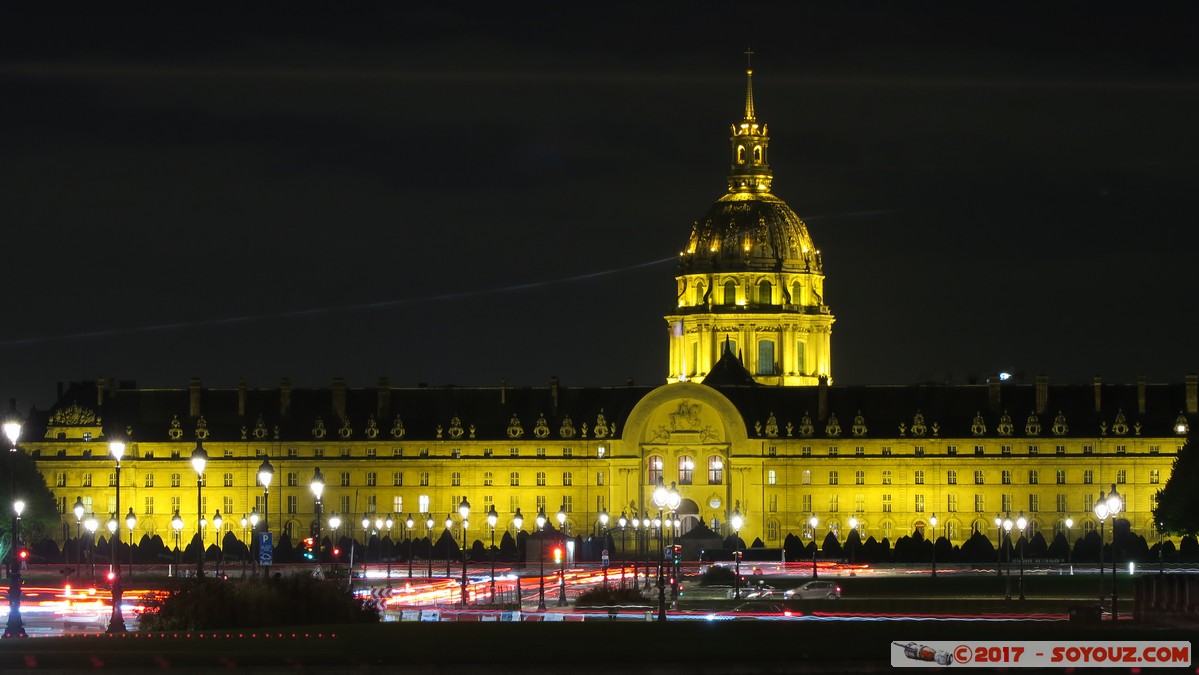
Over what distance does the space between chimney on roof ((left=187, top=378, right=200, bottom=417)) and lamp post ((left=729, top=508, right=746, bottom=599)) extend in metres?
32.8

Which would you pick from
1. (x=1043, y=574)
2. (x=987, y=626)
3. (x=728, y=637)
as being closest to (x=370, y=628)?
(x=728, y=637)

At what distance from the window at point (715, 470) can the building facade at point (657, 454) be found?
82 mm

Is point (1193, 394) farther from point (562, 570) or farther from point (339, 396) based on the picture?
point (562, 570)

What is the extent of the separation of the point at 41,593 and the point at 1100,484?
95.5 metres

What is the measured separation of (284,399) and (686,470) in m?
24.6

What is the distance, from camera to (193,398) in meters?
190

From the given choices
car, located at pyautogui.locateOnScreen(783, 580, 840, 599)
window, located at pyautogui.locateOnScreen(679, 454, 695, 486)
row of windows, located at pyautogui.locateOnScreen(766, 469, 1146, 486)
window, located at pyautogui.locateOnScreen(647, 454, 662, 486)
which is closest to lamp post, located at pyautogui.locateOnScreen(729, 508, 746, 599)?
car, located at pyautogui.locateOnScreen(783, 580, 840, 599)

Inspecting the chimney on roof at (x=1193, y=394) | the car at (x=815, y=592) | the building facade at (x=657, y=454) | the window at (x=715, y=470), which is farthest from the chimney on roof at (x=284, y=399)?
the car at (x=815, y=592)

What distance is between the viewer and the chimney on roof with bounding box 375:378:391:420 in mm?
192350

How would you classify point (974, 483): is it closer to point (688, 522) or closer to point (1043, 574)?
point (688, 522)

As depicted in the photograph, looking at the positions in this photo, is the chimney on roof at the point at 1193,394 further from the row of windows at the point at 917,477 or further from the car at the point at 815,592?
the car at the point at 815,592

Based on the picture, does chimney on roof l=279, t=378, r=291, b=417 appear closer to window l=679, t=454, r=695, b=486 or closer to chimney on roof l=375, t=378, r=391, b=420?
chimney on roof l=375, t=378, r=391, b=420

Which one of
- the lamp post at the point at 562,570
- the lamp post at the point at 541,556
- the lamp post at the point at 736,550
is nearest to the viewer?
the lamp post at the point at 541,556

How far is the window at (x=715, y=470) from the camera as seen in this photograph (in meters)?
187
